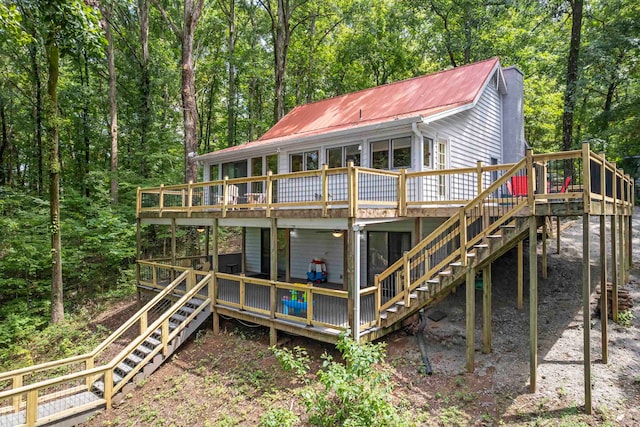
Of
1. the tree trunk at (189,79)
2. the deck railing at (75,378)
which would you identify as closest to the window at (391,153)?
the deck railing at (75,378)

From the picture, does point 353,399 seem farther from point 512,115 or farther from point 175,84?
point 175,84

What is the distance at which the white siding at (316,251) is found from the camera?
12836 millimetres

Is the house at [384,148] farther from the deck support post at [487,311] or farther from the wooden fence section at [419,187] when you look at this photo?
the deck support post at [487,311]

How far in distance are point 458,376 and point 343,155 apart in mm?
7246

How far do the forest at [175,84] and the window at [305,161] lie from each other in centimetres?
526

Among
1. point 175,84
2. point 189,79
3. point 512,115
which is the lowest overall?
point 512,115

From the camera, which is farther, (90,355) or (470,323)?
(90,355)

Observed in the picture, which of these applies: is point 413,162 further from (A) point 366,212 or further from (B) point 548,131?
(B) point 548,131

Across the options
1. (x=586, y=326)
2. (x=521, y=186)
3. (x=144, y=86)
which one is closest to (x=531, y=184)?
(x=521, y=186)

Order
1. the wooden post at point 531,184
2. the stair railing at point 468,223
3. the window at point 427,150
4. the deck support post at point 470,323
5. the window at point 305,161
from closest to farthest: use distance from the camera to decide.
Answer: the wooden post at point 531,184
the stair railing at point 468,223
the deck support post at point 470,323
the window at point 427,150
the window at point 305,161

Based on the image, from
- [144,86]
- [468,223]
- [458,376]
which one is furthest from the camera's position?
[144,86]

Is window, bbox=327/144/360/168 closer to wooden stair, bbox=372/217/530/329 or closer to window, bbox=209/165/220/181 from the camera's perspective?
wooden stair, bbox=372/217/530/329

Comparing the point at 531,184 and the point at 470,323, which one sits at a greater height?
the point at 531,184

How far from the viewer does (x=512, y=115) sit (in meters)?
14.4
